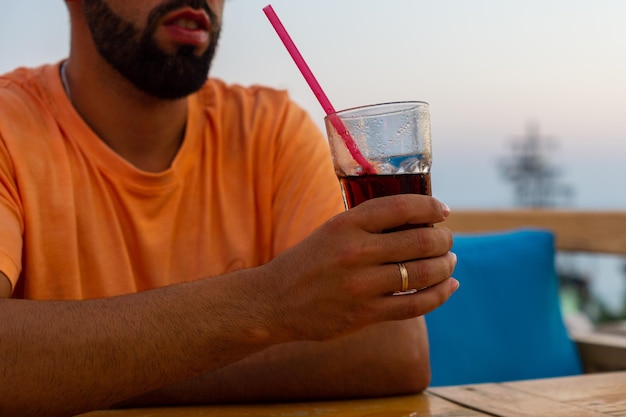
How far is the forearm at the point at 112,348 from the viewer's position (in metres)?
1.03

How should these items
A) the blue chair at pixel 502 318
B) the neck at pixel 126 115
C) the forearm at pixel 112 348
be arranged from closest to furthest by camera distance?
the forearm at pixel 112 348 < the neck at pixel 126 115 < the blue chair at pixel 502 318

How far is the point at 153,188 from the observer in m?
1.70

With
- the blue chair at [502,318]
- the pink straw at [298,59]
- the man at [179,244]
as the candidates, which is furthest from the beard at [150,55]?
the blue chair at [502,318]

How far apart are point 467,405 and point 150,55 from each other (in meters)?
1.13

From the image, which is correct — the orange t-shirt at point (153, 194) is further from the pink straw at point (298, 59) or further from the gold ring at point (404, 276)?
the gold ring at point (404, 276)

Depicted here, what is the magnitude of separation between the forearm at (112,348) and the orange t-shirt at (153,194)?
0.37 meters

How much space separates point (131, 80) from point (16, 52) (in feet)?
10.1

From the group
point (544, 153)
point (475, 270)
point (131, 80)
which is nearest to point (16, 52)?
point (131, 80)

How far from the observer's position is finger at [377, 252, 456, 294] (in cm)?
92

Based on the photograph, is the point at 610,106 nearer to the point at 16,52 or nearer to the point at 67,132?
the point at 16,52

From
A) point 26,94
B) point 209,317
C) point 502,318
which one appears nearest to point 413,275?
point 209,317

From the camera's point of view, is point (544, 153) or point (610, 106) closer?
point (544, 153)

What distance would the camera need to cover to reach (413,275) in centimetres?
93

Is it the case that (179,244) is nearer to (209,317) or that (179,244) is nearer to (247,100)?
(247,100)
